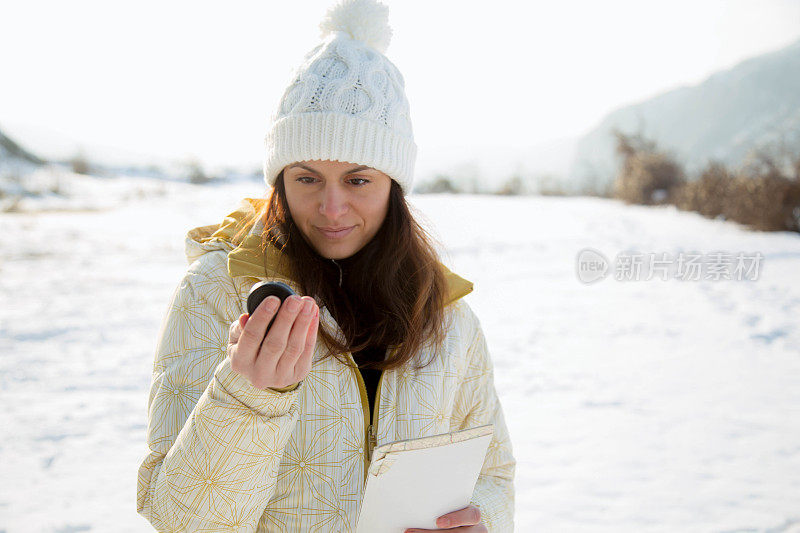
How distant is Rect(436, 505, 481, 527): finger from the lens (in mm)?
1337

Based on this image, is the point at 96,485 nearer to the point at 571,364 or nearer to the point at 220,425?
the point at 220,425

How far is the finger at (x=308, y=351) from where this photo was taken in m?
0.99

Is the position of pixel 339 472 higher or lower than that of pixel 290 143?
lower

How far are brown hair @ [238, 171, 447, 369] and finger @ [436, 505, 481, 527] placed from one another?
14.7 inches

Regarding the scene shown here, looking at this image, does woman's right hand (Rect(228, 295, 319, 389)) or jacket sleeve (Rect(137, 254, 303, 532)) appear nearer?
woman's right hand (Rect(228, 295, 319, 389))

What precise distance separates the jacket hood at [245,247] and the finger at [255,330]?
1.43 ft

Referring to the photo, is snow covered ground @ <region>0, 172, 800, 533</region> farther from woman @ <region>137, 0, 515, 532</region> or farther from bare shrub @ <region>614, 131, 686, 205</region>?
bare shrub @ <region>614, 131, 686, 205</region>

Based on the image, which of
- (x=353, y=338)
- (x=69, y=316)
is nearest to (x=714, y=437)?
(x=353, y=338)

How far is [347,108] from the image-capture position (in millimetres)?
1636

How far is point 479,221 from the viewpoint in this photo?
12141mm

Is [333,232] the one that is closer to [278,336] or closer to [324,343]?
[324,343]

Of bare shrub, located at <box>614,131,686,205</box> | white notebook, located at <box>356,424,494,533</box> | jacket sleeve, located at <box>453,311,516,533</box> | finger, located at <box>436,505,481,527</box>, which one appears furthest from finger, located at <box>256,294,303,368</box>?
bare shrub, located at <box>614,131,686,205</box>

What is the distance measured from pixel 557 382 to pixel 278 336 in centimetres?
409

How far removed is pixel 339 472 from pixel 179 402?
40 centimetres
